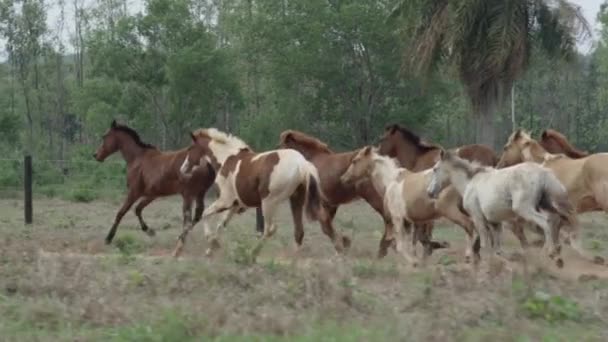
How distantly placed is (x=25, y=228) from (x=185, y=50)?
634 inches

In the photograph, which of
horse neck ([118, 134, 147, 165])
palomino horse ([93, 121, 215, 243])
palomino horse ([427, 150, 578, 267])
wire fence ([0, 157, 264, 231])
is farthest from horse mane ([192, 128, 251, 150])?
wire fence ([0, 157, 264, 231])

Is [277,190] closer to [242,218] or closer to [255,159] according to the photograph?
[255,159]

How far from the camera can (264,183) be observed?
43.8 ft

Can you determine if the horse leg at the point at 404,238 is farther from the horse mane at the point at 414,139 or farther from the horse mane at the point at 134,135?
the horse mane at the point at 134,135

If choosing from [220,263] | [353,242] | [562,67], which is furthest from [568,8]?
[220,263]

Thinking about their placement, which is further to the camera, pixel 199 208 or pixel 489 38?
pixel 489 38

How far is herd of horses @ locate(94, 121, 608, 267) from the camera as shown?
1130 centimetres

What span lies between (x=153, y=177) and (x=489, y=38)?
37.3 feet

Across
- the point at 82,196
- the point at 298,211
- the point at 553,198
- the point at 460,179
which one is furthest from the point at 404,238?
the point at 82,196

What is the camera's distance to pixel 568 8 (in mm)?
24719

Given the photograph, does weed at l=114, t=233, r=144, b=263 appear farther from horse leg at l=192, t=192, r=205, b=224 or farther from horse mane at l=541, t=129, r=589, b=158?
horse mane at l=541, t=129, r=589, b=158

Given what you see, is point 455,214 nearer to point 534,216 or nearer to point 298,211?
point 534,216

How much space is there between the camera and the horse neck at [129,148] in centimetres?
1708

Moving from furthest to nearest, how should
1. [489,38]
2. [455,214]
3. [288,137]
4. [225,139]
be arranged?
[489,38] → [288,137] → [225,139] → [455,214]
